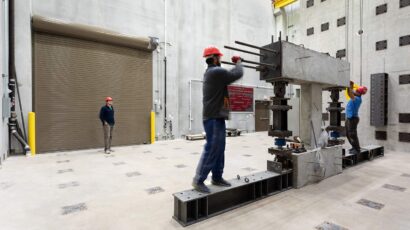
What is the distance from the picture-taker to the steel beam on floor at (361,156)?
410 cm

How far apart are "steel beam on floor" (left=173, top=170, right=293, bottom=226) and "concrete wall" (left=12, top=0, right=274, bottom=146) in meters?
5.42

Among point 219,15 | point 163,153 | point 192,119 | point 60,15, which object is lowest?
point 163,153

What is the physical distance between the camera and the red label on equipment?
9.87 m

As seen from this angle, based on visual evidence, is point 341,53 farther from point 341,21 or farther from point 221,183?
point 221,183

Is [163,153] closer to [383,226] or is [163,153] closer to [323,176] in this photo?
[323,176]

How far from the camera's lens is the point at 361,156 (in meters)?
4.55

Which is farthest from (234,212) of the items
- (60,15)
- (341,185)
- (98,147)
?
(60,15)

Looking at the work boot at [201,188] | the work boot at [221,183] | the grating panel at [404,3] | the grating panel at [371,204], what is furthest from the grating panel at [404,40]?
the work boot at [201,188]

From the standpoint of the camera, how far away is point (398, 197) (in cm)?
262

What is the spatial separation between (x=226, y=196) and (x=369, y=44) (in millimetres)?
6763

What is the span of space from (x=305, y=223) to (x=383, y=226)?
27.0 inches

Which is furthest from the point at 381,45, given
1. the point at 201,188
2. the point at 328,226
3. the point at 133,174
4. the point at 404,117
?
the point at 133,174

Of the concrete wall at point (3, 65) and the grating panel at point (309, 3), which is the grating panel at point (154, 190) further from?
the grating panel at point (309, 3)

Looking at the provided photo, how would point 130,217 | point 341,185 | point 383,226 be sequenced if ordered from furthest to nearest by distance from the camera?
point 341,185, point 130,217, point 383,226
